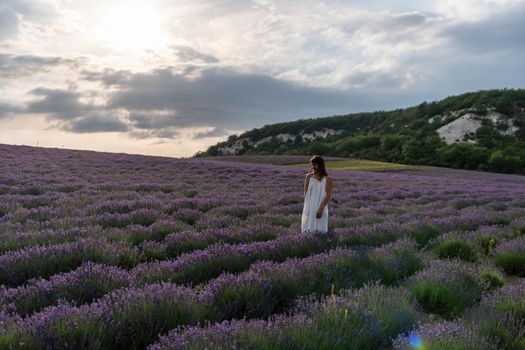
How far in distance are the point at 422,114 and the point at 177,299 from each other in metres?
125

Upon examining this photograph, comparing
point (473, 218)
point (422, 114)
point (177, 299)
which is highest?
point (422, 114)

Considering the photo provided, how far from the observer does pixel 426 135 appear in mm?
94562

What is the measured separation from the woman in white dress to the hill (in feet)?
208

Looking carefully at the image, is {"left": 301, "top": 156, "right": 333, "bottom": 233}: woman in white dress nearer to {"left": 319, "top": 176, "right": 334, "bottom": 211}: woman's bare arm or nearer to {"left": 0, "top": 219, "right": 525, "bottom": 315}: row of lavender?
{"left": 319, "top": 176, "right": 334, "bottom": 211}: woman's bare arm

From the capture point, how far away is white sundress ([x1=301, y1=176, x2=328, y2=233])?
8.05 meters

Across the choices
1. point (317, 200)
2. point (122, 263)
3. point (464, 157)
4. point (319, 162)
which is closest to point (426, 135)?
point (464, 157)

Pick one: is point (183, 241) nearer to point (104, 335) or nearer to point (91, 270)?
point (91, 270)

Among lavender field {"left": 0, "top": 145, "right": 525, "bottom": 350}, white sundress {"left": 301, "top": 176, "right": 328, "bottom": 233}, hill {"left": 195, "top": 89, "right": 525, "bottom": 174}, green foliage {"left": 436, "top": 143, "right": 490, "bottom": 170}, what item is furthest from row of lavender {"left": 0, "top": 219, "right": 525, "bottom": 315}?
green foliage {"left": 436, "top": 143, "right": 490, "bottom": 170}

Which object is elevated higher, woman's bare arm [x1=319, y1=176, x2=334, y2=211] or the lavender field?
woman's bare arm [x1=319, y1=176, x2=334, y2=211]

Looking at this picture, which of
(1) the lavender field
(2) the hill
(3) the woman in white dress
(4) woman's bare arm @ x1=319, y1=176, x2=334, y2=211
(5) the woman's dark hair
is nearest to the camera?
(1) the lavender field

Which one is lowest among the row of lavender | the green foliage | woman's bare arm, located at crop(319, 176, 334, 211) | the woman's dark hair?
the green foliage

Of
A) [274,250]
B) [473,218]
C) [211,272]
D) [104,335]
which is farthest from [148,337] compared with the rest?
[473,218]

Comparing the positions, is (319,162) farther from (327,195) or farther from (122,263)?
(122,263)

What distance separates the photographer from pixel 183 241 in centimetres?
658
